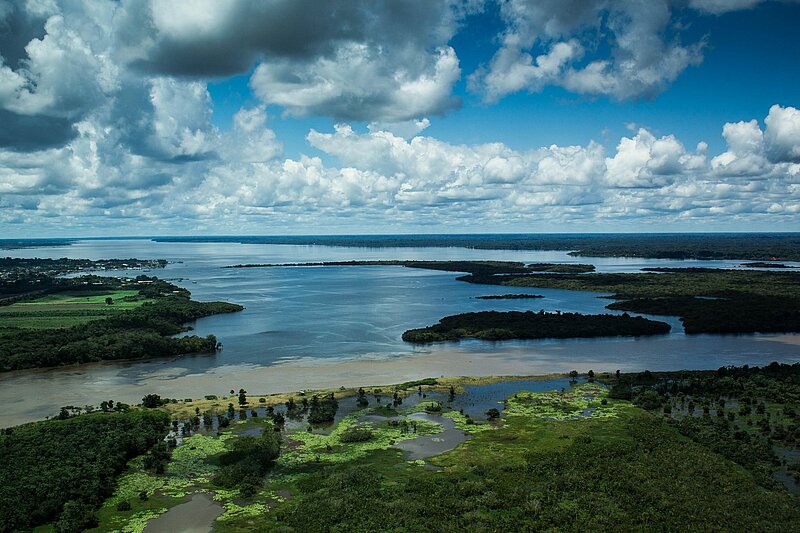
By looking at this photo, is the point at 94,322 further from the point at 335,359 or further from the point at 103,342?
the point at 335,359

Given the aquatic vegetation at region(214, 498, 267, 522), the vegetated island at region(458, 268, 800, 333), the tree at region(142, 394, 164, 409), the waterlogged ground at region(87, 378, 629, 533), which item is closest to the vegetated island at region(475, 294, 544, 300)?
the vegetated island at region(458, 268, 800, 333)

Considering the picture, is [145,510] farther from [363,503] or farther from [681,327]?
[681,327]

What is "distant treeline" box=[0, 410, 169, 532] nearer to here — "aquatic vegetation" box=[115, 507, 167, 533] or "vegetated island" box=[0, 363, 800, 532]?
"vegetated island" box=[0, 363, 800, 532]

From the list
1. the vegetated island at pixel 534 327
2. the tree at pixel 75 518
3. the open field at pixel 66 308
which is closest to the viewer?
the tree at pixel 75 518

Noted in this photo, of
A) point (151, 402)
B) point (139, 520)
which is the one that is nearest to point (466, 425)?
point (139, 520)

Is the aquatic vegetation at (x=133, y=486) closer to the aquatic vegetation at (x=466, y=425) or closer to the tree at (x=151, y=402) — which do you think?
the tree at (x=151, y=402)

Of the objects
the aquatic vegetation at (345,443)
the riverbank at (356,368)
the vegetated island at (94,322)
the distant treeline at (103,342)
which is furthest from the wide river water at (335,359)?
the aquatic vegetation at (345,443)
